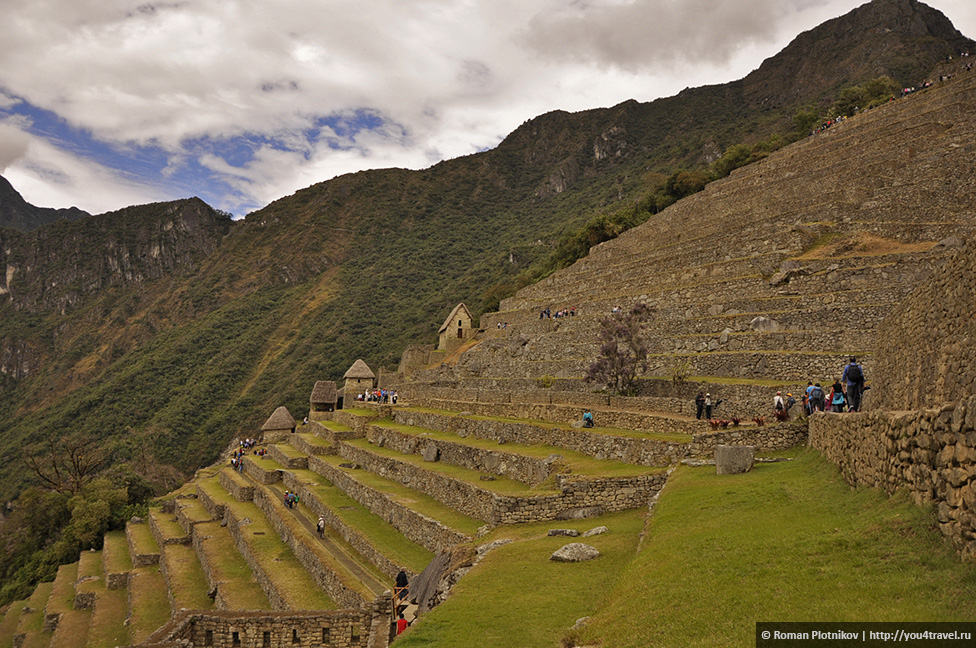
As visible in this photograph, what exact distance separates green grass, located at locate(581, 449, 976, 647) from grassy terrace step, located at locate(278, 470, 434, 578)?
847cm

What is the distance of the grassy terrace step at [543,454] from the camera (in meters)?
14.0

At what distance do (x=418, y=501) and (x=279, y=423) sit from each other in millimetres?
28414

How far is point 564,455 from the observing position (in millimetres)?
16734

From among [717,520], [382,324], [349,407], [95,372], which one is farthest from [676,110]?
[717,520]

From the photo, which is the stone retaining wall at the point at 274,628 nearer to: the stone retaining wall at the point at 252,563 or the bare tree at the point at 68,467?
the stone retaining wall at the point at 252,563

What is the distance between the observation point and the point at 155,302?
13925 centimetres

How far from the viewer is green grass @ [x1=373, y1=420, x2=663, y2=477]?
1377 centimetres

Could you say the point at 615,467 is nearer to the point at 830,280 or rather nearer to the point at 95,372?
the point at 830,280

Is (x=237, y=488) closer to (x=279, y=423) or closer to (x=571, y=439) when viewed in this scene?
(x=279, y=423)

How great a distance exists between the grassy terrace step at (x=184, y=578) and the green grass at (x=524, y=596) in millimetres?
12836

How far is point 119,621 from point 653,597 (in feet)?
74.4

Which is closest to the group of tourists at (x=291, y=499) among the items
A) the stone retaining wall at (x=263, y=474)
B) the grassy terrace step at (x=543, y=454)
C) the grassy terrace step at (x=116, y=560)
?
the grassy terrace step at (x=543, y=454)

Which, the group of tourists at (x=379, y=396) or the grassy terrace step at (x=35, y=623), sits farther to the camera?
Answer: the group of tourists at (x=379, y=396)

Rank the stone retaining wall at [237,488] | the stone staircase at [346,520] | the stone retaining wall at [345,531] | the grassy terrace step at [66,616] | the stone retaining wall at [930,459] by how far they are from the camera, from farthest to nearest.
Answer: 1. the stone retaining wall at [237,488]
2. the grassy terrace step at [66,616]
3. the stone retaining wall at [345,531]
4. the stone staircase at [346,520]
5. the stone retaining wall at [930,459]
